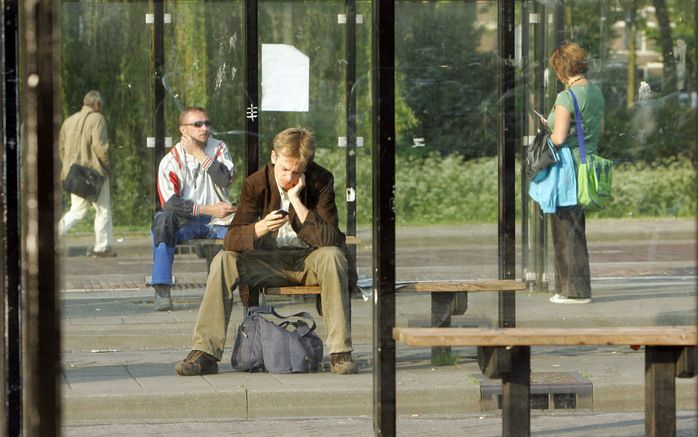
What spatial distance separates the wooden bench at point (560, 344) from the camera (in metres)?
5.26

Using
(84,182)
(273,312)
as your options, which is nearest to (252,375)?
(273,312)

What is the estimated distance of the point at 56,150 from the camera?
12.6 feet

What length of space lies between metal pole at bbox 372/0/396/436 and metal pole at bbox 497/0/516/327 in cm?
101

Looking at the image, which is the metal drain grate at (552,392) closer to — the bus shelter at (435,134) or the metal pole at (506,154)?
the bus shelter at (435,134)

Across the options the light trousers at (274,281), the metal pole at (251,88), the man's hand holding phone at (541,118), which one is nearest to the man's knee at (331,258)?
the light trousers at (274,281)

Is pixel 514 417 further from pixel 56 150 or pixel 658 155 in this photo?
pixel 56 150

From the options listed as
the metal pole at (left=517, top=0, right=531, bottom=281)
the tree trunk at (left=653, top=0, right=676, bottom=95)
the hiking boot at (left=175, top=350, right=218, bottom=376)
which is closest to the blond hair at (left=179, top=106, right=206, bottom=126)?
the hiking boot at (left=175, top=350, right=218, bottom=376)

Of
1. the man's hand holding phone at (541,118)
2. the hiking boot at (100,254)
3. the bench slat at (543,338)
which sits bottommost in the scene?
the bench slat at (543,338)

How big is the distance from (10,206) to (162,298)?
180cm

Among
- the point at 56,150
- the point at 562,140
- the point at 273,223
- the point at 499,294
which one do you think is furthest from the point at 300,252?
the point at 56,150

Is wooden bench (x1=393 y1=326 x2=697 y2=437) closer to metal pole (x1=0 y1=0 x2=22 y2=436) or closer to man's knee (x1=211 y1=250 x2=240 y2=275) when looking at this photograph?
man's knee (x1=211 y1=250 x2=240 y2=275)

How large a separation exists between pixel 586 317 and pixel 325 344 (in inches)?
47.0

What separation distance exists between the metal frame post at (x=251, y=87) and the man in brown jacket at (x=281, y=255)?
0.43 feet

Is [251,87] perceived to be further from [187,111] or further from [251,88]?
[187,111]
